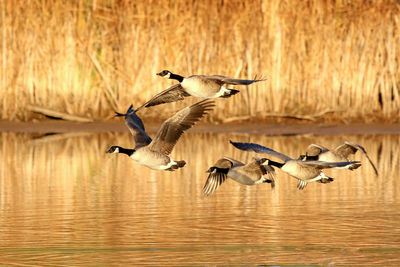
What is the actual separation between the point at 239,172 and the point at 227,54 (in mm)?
11249

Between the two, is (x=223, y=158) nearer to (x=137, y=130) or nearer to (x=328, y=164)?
(x=137, y=130)

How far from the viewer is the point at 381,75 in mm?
22344

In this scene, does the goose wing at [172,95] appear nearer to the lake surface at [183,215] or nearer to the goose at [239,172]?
the goose at [239,172]

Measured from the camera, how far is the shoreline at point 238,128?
70.6 ft

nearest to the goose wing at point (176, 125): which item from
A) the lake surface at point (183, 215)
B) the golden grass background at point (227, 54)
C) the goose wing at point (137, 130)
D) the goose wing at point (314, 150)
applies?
the goose wing at point (137, 130)

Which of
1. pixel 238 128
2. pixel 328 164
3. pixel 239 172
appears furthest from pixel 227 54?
pixel 328 164

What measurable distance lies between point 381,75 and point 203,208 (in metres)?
10.8

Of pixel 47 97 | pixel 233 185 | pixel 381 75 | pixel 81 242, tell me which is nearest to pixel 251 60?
pixel 381 75

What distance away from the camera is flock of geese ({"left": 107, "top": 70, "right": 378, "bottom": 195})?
10.9m

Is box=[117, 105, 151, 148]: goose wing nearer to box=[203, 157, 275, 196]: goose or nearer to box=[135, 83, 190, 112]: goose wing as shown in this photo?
box=[135, 83, 190, 112]: goose wing

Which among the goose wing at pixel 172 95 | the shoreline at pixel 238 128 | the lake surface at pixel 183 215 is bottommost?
the lake surface at pixel 183 215

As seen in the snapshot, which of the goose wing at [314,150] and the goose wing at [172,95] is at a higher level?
the goose wing at [172,95]

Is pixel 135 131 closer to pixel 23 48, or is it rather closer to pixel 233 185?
pixel 233 185

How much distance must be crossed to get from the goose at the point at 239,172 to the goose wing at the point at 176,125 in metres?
0.53
